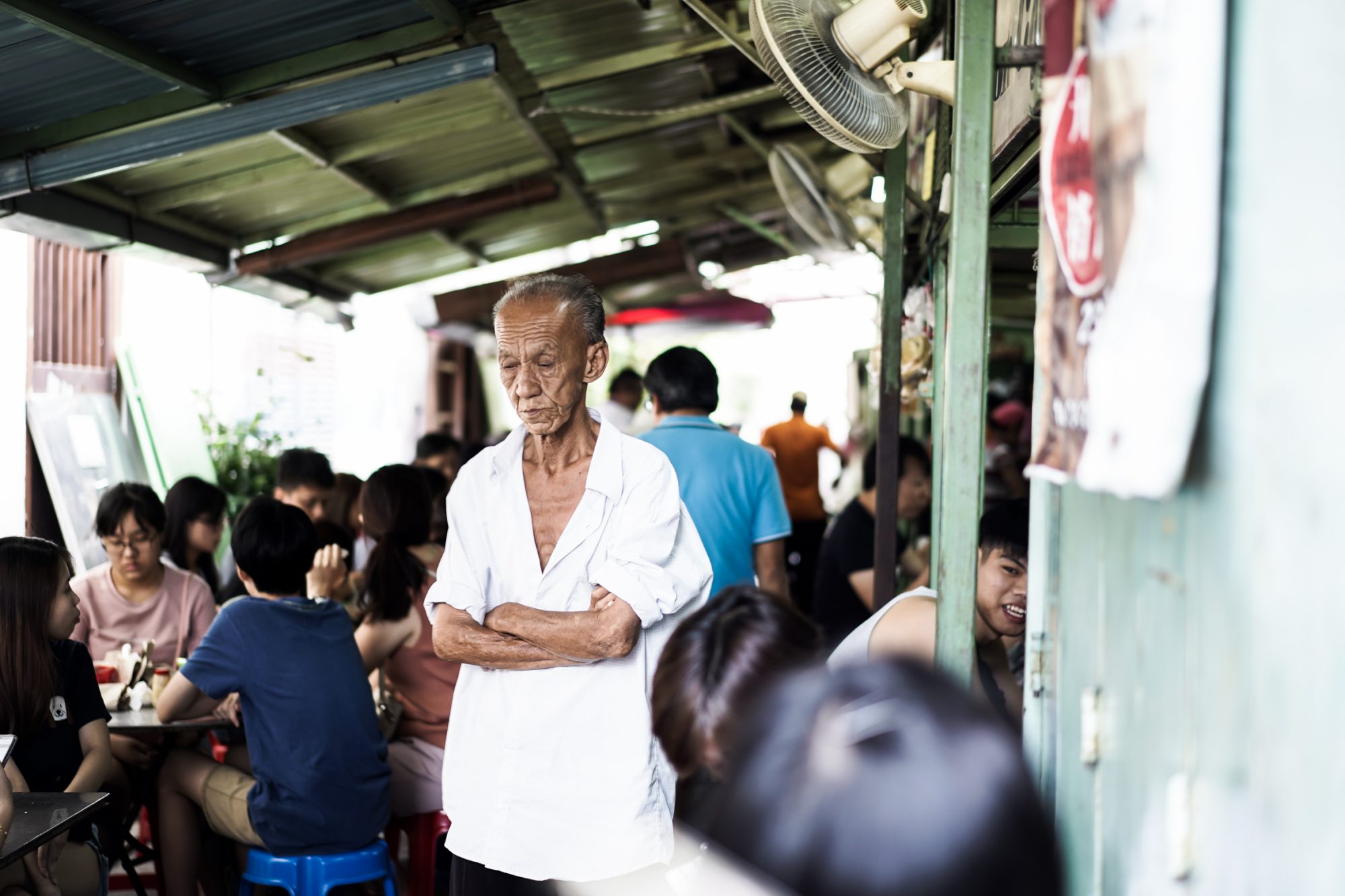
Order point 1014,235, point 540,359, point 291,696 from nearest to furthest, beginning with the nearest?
point 540,359
point 291,696
point 1014,235

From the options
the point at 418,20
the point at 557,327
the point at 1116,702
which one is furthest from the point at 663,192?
the point at 1116,702

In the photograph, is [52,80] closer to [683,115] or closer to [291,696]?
[291,696]

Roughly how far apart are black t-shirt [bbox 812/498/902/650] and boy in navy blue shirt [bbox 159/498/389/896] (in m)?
1.91

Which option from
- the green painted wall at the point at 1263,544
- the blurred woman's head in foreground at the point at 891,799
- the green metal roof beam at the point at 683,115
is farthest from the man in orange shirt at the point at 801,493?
the blurred woman's head in foreground at the point at 891,799

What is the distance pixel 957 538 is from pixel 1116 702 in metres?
0.56

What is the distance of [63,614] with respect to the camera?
3.16 metres

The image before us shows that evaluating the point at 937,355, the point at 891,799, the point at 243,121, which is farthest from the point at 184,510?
the point at 891,799

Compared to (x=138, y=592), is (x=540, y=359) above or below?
above

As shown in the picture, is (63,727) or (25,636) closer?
(25,636)

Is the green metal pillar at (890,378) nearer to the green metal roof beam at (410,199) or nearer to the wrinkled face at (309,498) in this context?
the wrinkled face at (309,498)

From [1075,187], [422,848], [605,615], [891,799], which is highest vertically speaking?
[1075,187]

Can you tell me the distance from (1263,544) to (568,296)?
63.8 inches

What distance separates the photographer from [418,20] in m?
3.82

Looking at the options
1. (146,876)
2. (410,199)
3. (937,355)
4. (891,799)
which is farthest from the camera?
(410,199)
